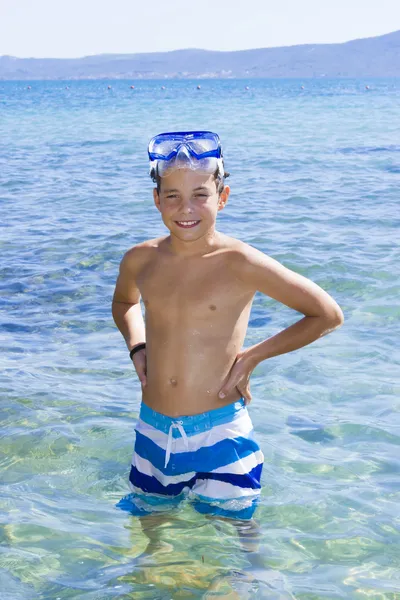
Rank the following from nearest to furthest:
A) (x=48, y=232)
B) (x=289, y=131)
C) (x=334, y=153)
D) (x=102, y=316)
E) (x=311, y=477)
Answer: (x=311, y=477), (x=102, y=316), (x=48, y=232), (x=334, y=153), (x=289, y=131)

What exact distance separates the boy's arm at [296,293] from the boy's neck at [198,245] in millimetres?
157

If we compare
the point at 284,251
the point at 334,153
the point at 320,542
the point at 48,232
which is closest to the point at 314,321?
the point at 320,542

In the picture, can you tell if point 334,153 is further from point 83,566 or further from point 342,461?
point 83,566

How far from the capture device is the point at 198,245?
336 centimetres

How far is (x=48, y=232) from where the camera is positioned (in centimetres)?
1122

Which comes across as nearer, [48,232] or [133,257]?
[133,257]

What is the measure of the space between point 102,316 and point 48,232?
13.9ft

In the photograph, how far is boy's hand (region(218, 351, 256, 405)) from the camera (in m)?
3.34

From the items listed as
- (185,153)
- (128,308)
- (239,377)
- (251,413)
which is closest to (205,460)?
(239,377)

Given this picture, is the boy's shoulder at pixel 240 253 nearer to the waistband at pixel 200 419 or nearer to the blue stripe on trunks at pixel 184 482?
the waistband at pixel 200 419

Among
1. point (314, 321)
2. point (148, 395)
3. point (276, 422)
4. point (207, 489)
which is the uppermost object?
point (314, 321)

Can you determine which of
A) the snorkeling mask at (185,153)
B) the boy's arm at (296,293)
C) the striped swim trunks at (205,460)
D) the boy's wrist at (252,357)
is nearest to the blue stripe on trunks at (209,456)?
the striped swim trunks at (205,460)

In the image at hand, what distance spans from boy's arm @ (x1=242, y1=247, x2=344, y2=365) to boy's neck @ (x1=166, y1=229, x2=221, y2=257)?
0.51ft

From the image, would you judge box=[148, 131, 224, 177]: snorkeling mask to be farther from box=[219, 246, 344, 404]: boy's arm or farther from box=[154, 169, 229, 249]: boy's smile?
box=[219, 246, 344, 404]: boy's arm
